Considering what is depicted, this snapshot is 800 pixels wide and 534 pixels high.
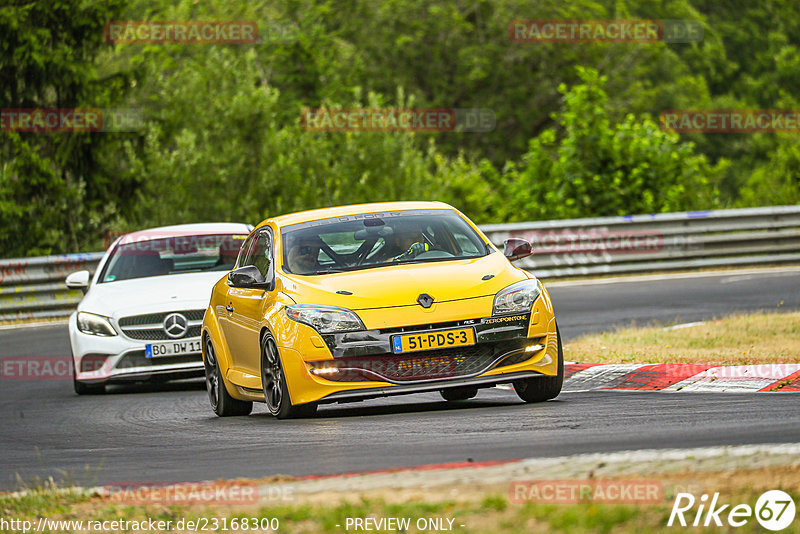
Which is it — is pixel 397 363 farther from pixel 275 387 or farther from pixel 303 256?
pixel 303 256

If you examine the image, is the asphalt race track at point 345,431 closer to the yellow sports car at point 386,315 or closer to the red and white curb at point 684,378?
the yellow sports car at point 386,315

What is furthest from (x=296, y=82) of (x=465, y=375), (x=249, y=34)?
(x=465, y=375)

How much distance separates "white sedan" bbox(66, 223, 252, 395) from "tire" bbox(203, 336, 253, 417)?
171 cm

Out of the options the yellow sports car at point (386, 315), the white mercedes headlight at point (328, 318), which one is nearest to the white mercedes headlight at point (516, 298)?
the yellow sports car at point (386, 315)

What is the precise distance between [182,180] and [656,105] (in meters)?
38.3

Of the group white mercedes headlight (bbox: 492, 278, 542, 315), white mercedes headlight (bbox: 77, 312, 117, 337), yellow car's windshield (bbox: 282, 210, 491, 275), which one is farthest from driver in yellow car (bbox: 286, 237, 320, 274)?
white mercedes headlight (bbox: 77, 312, 117, 337)

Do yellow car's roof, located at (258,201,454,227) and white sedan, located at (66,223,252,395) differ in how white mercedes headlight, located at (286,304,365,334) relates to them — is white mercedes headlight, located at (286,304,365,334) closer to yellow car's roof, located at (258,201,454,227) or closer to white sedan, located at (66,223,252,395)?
yellow car's roof, located at (258,201,454,227)

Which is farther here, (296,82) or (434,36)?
(434,36)

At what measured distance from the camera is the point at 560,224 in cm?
2309

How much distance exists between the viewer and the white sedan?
13297mm

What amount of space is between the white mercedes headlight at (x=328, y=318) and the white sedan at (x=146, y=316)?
4.26 meters

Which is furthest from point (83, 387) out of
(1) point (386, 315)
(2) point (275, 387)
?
(1) point (386, 315)

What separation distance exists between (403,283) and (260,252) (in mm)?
2039

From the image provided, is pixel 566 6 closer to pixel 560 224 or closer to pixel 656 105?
pixel 656 105
